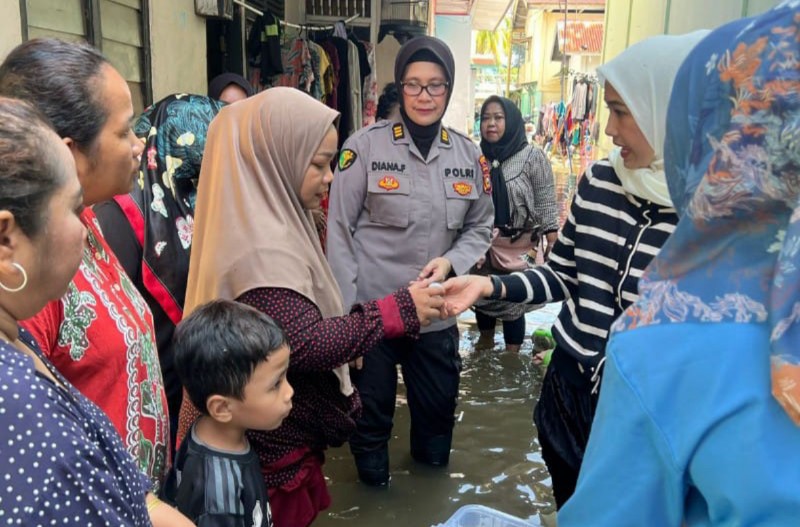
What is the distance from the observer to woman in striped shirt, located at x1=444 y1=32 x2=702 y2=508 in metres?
1.79

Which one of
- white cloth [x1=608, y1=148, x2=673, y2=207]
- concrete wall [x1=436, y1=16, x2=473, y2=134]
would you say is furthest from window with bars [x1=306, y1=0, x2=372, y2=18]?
concrete wall [x1=436, y1=16, x2=473, y2=134]

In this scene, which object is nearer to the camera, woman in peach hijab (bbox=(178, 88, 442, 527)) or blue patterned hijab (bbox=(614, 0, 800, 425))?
blue patterned hijab (bbox=(614, 0, 800, 425))

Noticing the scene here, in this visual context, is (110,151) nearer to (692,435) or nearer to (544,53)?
(692,435)

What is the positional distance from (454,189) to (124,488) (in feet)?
7.25

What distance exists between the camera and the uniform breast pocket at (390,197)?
2.87m

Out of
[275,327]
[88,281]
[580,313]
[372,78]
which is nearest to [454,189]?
[580,313]

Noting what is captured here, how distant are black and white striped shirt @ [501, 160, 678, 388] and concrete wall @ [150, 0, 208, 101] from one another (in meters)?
3.06

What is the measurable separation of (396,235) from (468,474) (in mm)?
1314

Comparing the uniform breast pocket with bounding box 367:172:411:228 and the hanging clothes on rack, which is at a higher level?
the hanging clothes on rack

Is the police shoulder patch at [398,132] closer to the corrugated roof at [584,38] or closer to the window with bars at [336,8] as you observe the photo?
the window with bars at [336,8]

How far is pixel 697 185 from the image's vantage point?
85 centimetres

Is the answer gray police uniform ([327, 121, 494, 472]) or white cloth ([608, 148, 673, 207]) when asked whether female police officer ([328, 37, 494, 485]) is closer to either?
gray police uniform ([327, 121, 494, 472])

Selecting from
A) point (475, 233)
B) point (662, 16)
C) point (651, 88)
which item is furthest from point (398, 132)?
point (662, 16)

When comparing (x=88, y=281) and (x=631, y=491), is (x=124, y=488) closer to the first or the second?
(x=88, y=281)
